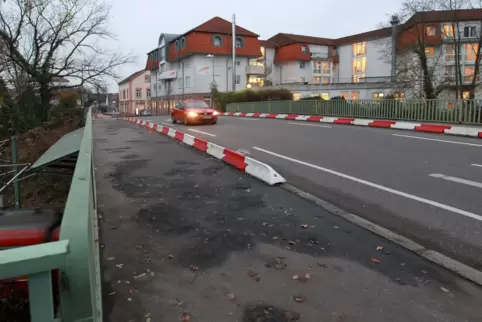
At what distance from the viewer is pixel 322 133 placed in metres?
15.7

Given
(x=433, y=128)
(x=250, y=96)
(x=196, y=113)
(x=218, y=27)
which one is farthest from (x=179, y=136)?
(x=218, y=27)

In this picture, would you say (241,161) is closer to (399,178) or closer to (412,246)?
(399,178)

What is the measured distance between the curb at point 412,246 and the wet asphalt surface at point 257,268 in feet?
0.32

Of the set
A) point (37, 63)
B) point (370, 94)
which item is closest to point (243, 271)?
point (37, 63)

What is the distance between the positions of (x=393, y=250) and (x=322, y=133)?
11.6 m

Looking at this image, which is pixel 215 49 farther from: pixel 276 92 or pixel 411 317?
pixel 411 317

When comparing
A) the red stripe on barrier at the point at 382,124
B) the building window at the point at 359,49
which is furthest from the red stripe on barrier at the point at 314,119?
the building window at the point at 359,49

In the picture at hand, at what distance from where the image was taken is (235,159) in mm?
9383

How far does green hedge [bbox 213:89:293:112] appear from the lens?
36.1 meters

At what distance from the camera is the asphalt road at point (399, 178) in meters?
5.14

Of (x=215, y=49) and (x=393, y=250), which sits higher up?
(x=215, y=49)

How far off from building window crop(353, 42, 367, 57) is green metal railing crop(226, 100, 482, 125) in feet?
139

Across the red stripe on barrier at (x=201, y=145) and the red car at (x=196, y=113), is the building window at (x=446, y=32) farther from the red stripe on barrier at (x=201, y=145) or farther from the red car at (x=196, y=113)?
the red stripe on barrier at (x=201, y=145)

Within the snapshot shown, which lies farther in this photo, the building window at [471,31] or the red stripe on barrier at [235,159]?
the building window at [471,31]
